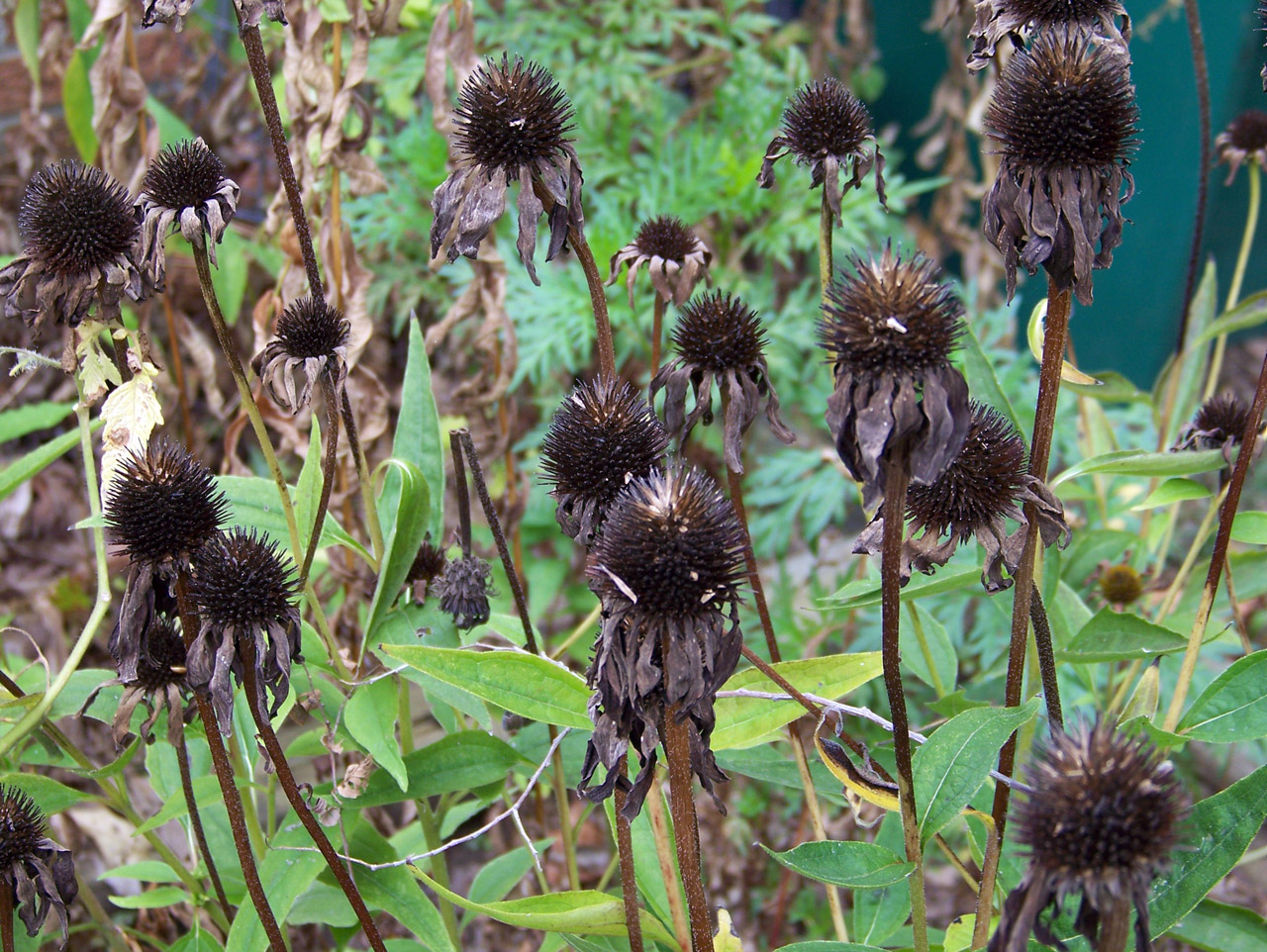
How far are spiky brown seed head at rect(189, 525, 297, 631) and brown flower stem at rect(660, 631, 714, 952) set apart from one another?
1.30ft

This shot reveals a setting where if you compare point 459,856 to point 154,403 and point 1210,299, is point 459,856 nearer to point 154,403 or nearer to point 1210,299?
point 154,403

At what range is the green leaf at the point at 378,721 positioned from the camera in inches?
43.6

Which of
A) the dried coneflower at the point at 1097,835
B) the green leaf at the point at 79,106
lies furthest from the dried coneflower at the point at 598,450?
the green leaf at the point at 79,106

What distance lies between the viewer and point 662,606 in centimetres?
76

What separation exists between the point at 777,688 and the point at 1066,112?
628mm

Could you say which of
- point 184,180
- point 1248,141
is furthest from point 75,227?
point 1248,141

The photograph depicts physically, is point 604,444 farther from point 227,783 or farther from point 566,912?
point 227,783

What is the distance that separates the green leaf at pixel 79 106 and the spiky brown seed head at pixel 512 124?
1.73 meters

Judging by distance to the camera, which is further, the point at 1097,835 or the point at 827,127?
the point at 827,127

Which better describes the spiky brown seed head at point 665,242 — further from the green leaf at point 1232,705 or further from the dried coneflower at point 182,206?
the green leaf at point 1232,705

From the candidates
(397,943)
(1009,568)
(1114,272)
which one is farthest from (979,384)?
(1114,272)

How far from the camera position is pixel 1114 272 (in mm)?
3688

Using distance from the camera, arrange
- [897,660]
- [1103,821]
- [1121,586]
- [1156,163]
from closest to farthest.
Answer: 1. [1103,821]
2. [897,660]
3. [1121,586]
4. [1156,163]

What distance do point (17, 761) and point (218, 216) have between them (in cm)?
72
